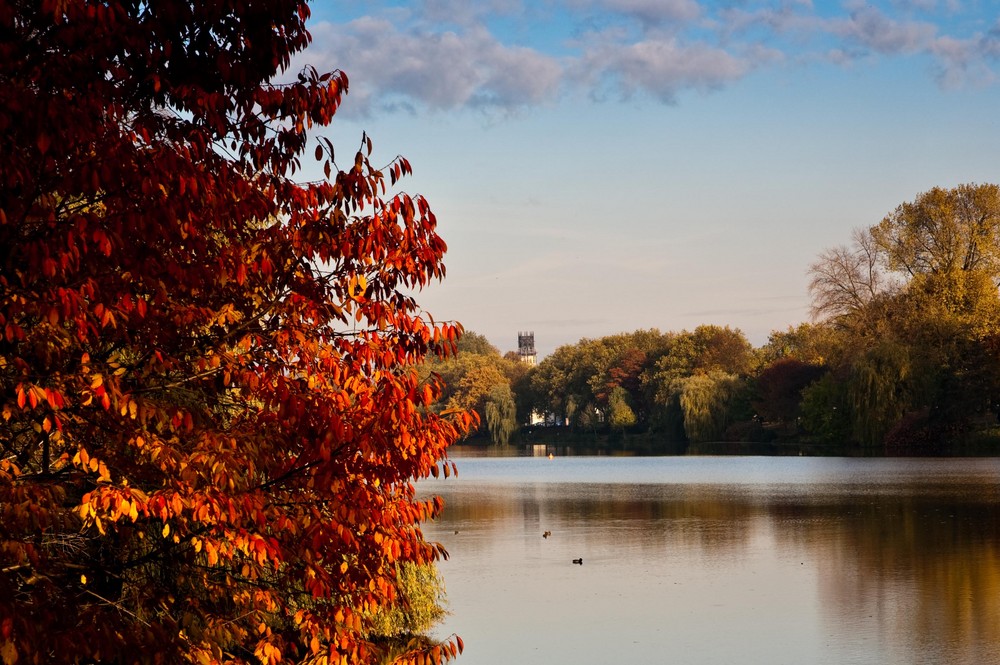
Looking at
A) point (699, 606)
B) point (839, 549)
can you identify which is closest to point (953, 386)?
point (839, 549)

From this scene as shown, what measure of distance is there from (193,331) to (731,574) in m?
15.6

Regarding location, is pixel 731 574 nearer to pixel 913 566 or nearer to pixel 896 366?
pixel 913 566

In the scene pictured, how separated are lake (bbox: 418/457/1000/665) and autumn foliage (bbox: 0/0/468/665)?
8817mm

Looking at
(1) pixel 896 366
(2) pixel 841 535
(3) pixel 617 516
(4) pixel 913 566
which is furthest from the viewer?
A: (1) pixel 896 366

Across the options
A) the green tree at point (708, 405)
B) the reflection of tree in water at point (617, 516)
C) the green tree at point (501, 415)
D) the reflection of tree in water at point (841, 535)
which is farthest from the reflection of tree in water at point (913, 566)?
the green tree at point (501, 415)

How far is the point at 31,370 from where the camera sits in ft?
19.4

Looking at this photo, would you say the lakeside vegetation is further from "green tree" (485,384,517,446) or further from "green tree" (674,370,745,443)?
"green tree" (485,384,517,446)

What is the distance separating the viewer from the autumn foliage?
5645 millimetres

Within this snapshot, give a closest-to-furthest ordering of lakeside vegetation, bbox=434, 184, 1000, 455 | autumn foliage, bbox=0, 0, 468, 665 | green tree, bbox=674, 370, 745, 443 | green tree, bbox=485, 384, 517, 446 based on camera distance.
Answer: autumn foliage, bbox=0, 0, 468, 665 < lakeside vegetation, bbox=434, 184, 1000, 455 < green tree, bbox=674, 370, 745, 443 < green tree, bbox=485, 384, 517, 446

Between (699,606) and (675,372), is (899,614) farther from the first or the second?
(675,372)

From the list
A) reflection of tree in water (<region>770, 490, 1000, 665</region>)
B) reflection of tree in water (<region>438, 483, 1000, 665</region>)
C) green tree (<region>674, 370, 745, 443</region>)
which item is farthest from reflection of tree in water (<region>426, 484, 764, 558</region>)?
green tree (<region>674, 370, 745, 443</region>)

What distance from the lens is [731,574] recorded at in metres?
20.6

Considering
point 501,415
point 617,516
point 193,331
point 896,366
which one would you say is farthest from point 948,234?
point 193,331

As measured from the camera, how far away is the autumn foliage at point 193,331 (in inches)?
222
